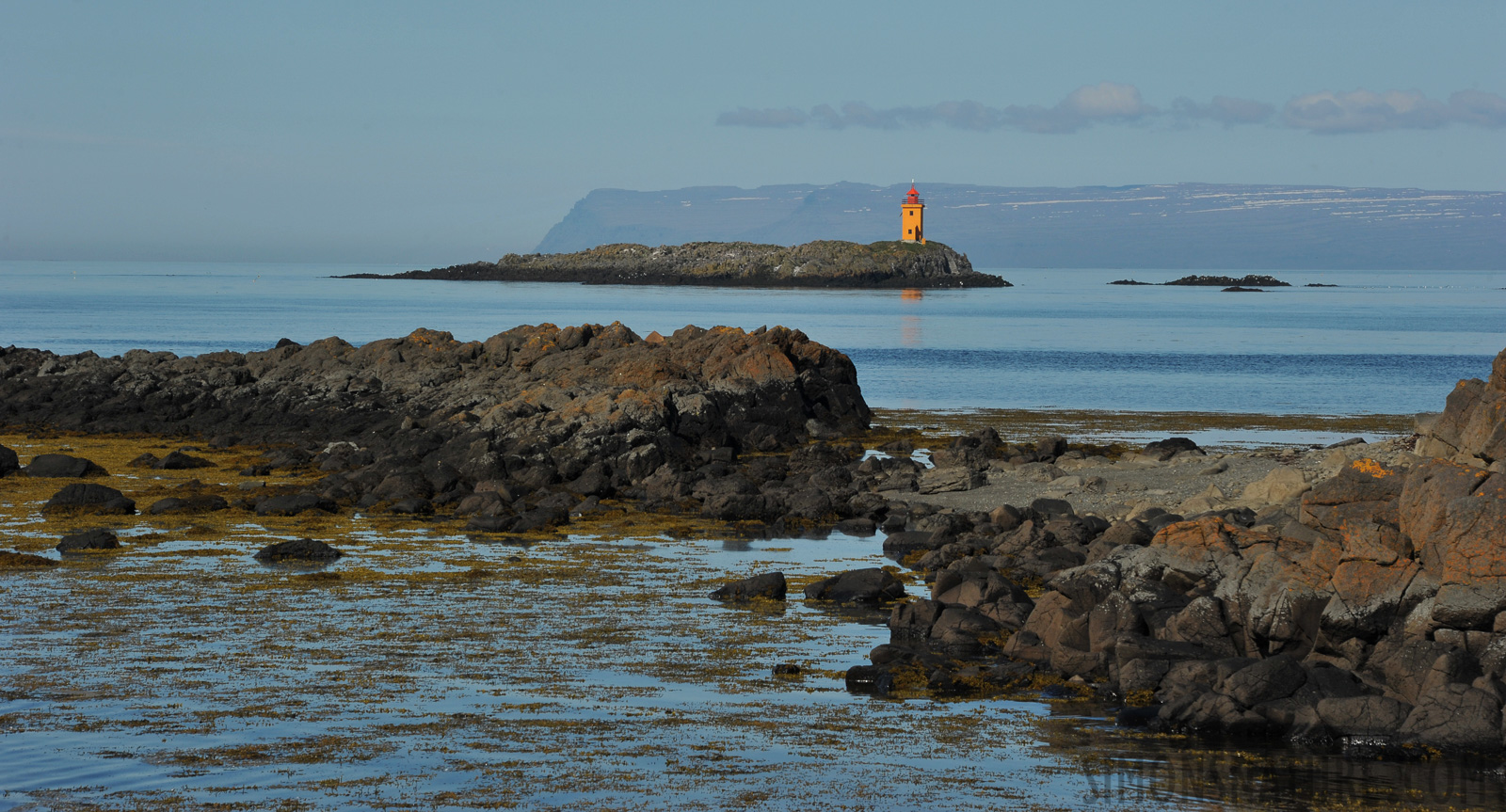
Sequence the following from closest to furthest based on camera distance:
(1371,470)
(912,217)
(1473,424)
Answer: (1371,470) < (1473,424) < (912,217)

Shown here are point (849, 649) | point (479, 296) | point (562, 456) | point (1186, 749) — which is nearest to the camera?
point (1186, 749)

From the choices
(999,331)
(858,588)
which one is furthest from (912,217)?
(858,588)

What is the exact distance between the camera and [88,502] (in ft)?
77.9

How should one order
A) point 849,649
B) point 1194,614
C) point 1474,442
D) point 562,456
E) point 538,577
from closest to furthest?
point 1194,614, point 849,649, point 1474,442, point 538,577, point 562,456

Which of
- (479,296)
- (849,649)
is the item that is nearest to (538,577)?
(849,649)

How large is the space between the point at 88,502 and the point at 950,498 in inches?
593

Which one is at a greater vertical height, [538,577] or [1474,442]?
[1474,442]

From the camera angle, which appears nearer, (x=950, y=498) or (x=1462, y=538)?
(x=1462, y=538)

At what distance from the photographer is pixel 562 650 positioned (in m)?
14.9

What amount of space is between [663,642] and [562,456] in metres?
13.3

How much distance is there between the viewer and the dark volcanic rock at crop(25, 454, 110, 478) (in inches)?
1076

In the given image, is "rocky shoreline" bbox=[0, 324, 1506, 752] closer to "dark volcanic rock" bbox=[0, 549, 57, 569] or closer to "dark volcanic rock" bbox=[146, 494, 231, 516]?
"dark volcanic rock" bbox=[146, 494, 231, 516]

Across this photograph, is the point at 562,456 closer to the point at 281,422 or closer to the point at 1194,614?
the point at 281,422

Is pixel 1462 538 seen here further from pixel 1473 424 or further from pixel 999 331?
pixel 999 331
